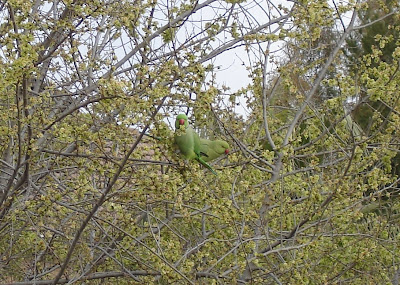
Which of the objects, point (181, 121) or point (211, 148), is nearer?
point (181, 121)

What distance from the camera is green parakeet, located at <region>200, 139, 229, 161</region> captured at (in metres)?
3.58

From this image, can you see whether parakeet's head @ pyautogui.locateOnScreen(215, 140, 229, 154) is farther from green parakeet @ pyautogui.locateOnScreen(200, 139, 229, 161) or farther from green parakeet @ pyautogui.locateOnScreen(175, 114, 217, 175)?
green parakeet @ pyautogui.locateOnScreen(175, 114, 217, 175)

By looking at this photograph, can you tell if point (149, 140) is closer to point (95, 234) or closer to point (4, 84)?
point (4, 84)

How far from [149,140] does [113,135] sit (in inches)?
10.4

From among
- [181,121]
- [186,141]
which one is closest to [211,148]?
[186,141]

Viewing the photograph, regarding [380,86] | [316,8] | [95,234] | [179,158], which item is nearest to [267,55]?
[316,8]

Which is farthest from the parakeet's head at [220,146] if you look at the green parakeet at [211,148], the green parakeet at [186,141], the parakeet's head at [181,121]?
the parakeet's head at [181,121]

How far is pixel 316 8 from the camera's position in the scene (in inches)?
147

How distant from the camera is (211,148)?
3617 millimetres

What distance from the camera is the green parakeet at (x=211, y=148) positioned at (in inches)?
141

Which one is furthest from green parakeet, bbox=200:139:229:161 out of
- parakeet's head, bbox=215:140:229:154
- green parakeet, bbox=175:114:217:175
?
green parakeet, bbox=175:114:217:175

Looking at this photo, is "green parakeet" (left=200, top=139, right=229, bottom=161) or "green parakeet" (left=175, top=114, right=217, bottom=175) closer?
"green parakeet" (left=175, top=114, right=217, bottom=175)

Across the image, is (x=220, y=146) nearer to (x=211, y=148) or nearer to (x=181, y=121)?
(x=211, y=148)

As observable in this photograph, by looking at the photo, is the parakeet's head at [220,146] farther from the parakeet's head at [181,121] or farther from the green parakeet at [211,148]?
the parakeet's head at [181,121]
